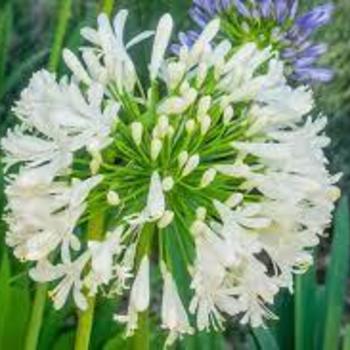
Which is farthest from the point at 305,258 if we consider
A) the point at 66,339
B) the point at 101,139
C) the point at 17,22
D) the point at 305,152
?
the point at 17,22

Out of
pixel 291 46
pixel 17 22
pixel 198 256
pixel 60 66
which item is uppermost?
pixel 17 22

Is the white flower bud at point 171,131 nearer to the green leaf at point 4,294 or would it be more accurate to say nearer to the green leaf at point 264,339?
the green leaf at point 4,294

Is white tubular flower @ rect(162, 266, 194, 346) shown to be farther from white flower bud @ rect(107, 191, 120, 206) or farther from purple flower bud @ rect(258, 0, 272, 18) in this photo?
purple flower bud @ rect(258, 0, 272, 18)

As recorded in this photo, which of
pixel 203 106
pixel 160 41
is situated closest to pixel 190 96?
pixel 203 106

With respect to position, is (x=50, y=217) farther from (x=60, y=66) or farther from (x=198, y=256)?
(x=60, y=66)

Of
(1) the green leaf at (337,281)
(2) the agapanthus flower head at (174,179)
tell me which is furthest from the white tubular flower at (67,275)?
(1) the green leaf at (337,281)

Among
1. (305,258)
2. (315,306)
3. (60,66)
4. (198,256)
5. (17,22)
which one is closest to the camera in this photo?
(198,256)

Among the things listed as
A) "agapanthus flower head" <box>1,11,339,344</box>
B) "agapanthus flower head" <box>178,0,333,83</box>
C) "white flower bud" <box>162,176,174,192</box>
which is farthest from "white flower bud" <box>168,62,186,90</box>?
"agapanthus flower head" <box>178,0,333,83</box>
